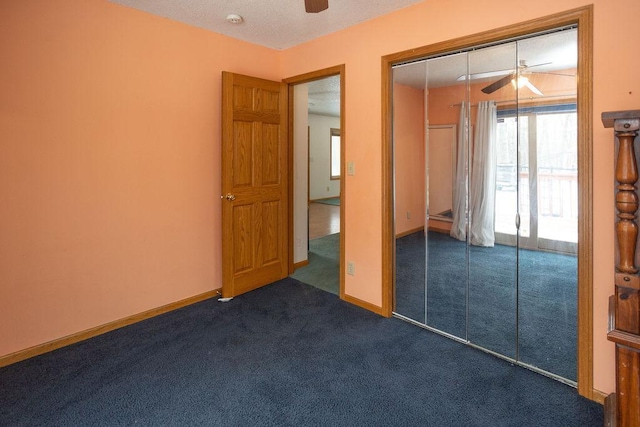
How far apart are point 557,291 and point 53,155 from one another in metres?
3.43

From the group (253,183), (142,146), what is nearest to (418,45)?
(253,183)

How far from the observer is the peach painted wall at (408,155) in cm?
279

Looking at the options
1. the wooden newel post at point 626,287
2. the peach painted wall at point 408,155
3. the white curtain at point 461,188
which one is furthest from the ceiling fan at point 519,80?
the wooden newel post at point 626,287

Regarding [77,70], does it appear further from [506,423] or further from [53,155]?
[506,423]

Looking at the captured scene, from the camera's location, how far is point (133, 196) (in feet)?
9.29

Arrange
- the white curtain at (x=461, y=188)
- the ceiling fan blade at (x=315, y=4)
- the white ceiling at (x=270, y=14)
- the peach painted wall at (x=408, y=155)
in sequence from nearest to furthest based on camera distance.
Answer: the ceiling fan blade at (x=315, y=4) < the white curtain at (x=461, y=188) < the white ceiling at (x=270, y=14) < the peach painted wall at (x=408, y=155)

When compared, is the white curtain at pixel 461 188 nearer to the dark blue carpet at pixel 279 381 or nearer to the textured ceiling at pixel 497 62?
the textured ceiling at pixel 497 62

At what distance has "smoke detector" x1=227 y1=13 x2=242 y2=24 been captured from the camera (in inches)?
112

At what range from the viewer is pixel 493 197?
2424mm

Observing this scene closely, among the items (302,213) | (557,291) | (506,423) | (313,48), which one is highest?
(313,48)

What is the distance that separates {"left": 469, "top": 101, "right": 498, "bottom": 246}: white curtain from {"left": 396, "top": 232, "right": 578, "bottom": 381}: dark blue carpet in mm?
130

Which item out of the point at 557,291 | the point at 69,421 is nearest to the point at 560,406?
the point at 557,291

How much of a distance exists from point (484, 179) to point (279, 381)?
75.3 inches

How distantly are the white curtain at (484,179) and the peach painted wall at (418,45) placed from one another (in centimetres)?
58
